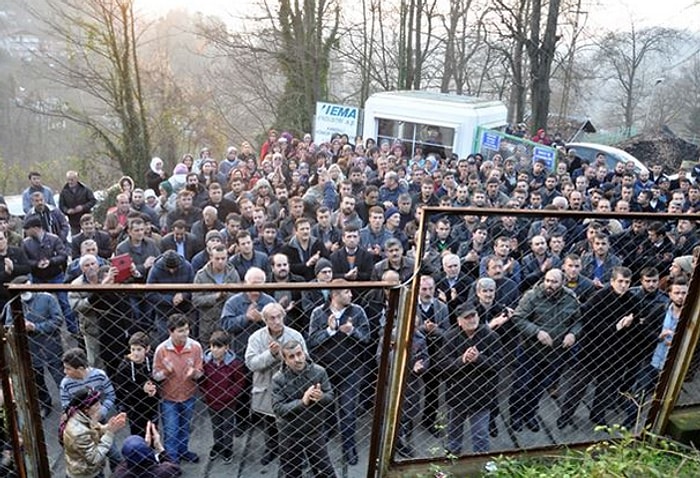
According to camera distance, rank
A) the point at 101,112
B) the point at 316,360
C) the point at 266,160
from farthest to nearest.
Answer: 1. the point at 101,112
2. the point at 266,160
3. the point at 316,360

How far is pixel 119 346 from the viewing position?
5191 millimetres

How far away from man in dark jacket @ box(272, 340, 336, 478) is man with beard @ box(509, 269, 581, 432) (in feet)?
5.70

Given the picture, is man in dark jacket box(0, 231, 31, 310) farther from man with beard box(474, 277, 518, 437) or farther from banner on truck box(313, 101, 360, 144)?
banner on truck box(313, 101, 360, 144)

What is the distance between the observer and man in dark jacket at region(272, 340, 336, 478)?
4.02m

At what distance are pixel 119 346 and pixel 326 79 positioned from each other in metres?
18.8

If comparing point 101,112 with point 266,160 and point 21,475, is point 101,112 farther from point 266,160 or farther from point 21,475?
point 21,475

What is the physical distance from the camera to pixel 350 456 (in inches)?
187

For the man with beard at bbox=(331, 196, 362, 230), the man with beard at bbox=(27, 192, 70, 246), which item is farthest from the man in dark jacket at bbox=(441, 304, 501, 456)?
the man with beard at bbox=(27, 192, 70, 246)

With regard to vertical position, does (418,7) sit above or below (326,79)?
above

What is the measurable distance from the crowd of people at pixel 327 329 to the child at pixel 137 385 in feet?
0.05

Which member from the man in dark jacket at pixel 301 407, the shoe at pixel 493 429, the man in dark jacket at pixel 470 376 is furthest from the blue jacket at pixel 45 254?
the shoe at pixel 493 429

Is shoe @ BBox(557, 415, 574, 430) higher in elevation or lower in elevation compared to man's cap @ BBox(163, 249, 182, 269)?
lower

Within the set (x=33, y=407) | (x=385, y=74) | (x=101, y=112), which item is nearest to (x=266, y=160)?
(x=33, y=407)

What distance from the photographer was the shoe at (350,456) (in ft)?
15.5
